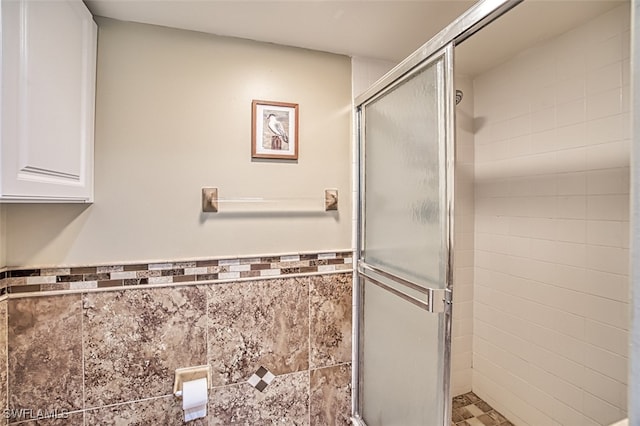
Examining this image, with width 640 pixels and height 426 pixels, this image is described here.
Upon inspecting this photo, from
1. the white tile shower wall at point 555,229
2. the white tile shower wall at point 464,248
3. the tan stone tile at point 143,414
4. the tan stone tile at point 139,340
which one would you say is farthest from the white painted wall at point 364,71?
the tan stone tile at point 143,414

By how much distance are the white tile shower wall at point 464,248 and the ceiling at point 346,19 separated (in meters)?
0.47

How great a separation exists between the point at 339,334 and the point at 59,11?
5.91ft

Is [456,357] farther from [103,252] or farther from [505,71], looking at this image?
[103,252]

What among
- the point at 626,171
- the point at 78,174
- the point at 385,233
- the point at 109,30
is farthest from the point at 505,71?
the point at 78,174

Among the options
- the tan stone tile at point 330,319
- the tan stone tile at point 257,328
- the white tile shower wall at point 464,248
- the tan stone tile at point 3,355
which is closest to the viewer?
the tan stone tile at point 3,355

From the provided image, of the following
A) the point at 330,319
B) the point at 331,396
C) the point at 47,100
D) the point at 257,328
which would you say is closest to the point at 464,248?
the point at 330,319

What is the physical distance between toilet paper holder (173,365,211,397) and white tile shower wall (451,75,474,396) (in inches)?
61.3

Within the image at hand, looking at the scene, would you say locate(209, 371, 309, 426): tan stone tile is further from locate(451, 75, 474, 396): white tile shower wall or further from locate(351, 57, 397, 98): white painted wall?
locate(351, 57, 397, 98): white painted wall

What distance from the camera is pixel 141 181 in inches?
51.6

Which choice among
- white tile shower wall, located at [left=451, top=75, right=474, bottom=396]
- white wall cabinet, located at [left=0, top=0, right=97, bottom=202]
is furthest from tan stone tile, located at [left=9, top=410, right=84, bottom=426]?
white tile shower wall, located at [left=451, top=75, right=474, bottom=396]

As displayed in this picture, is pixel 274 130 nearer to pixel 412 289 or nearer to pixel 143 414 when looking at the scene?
pixel 412 289

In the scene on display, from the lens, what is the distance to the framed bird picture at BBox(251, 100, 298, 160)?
145cm

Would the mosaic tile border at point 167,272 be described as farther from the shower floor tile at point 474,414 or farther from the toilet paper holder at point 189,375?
the shower floor tile at point 474,414

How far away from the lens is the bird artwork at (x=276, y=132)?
146cm
